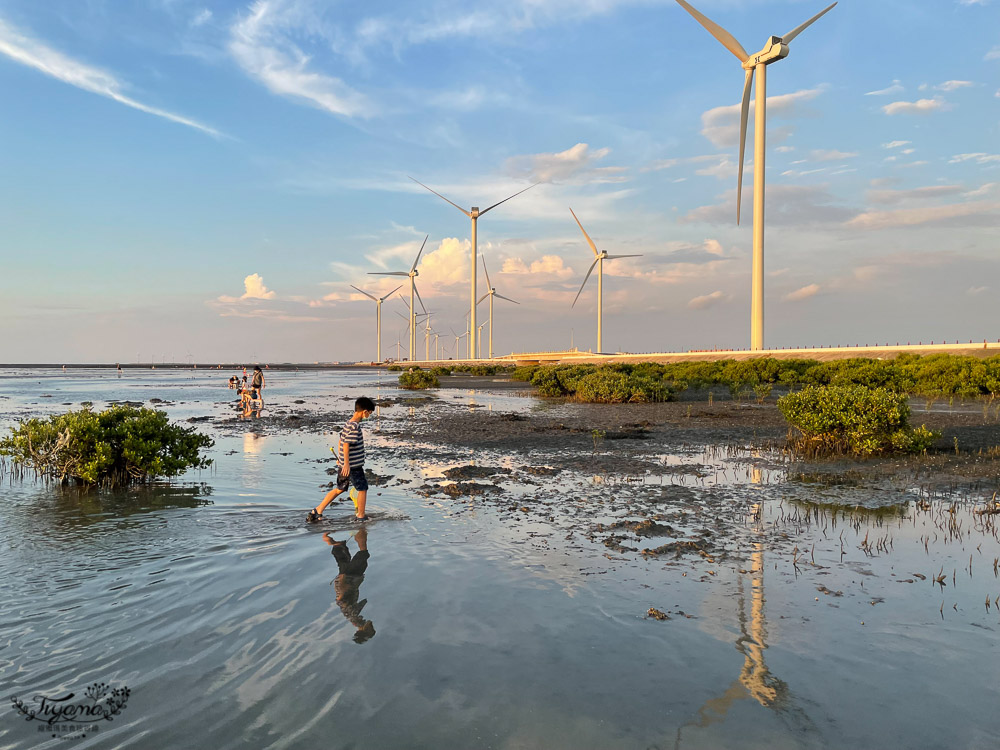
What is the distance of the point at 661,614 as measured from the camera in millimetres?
6738

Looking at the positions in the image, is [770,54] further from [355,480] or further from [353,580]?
[353,580]

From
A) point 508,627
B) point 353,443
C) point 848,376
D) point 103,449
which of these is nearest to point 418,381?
point 848,376

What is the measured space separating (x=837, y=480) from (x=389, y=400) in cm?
3367

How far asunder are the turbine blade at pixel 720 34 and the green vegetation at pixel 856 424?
46651 millimetres

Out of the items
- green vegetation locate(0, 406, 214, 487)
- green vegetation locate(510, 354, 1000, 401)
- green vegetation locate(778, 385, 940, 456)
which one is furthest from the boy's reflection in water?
green vegetation locate(510, 354, 1000, 401)

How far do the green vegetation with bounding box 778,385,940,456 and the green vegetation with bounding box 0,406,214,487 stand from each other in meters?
17.0

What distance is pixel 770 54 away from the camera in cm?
5516

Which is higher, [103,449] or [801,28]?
[801,28]

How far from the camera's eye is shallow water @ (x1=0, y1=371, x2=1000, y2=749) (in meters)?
4.79

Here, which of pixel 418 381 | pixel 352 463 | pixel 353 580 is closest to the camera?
pixel 353 580

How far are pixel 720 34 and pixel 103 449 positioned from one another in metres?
59.9

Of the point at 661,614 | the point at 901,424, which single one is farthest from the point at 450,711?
the point at 901,424

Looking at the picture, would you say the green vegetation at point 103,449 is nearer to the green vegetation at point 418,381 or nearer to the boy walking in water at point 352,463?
the boy walking in water at point 352,463

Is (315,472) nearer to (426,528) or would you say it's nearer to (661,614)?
(426,528)
